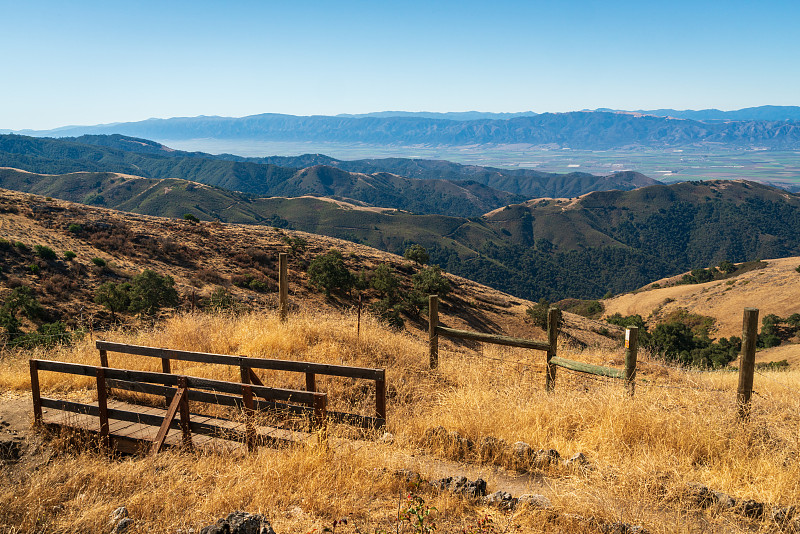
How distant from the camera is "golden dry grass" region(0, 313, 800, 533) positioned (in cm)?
437

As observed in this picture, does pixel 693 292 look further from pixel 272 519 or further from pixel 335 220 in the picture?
pixel 335 220

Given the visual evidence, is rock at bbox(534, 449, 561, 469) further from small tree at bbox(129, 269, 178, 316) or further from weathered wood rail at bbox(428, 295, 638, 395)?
small tree at bbox(129, 269, 178, 316)

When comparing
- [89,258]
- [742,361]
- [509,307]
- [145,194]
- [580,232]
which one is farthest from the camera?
[580,232]

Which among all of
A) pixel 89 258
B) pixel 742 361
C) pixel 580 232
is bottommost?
pixel 580 232

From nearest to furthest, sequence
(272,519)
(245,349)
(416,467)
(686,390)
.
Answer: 1. (272,519)
2. (416,467)
3. (686,390)
4. (245,349)

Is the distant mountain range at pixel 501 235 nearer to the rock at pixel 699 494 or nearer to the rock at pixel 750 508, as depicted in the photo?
the rock at pixel 699 494

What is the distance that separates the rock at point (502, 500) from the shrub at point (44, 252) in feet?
102

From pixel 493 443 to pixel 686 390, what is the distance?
326cm

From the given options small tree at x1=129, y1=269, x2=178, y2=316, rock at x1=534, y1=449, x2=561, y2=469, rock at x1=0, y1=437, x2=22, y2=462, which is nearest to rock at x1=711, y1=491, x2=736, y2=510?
rock at x1=534, y1=449, x2=561, y2=469

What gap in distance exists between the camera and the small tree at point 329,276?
32.8 metres

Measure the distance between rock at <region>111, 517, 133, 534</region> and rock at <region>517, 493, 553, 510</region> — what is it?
11.1 ft

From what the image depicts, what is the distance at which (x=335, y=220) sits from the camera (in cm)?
16200

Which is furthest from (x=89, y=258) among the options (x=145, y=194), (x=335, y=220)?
(x=145, y=194)

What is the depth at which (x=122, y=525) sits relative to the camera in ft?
13.8
